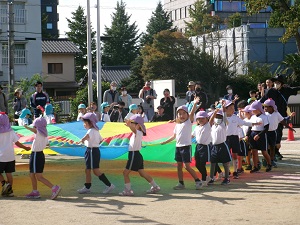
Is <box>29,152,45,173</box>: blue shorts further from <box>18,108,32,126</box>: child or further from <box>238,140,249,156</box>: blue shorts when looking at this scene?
<box>18,108,32,126</box>: child

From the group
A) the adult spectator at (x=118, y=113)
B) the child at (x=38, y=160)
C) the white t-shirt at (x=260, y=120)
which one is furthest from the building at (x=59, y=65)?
the child at (x=38, y=160)

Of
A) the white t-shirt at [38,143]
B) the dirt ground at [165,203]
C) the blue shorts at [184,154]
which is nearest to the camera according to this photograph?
the dirt ground at [165,203]

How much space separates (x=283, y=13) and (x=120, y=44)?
48461mm

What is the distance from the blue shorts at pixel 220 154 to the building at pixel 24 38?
1597 inches

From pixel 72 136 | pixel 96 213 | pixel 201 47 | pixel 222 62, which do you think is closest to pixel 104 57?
pixel 201 47

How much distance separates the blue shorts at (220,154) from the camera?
13188 mm

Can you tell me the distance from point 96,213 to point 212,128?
383 cm

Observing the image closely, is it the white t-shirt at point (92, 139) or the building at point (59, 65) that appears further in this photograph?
the building at point (59, 65)

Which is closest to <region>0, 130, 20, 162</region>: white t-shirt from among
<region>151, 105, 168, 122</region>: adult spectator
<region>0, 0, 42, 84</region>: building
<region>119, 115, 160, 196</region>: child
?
<region>119, 115, 160, 196</region>: child

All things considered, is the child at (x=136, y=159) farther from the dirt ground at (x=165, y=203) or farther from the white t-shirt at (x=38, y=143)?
the white t-shirt at (x=38, y=143)

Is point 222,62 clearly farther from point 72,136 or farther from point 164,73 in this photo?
point 72,136

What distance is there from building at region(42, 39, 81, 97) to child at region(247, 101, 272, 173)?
50.8 meters

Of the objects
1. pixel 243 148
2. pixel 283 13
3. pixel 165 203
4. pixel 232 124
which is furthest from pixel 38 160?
pixel 283 13

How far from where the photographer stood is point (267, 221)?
953 centimetres
